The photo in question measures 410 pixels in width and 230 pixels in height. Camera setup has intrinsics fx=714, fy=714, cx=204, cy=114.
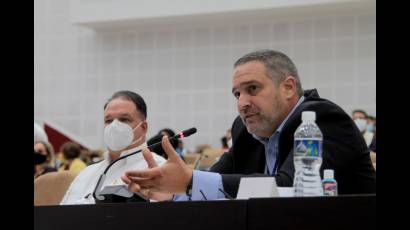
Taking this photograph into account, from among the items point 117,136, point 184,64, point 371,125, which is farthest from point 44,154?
point 184,64

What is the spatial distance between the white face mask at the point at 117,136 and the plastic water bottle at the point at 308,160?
6.28 feet

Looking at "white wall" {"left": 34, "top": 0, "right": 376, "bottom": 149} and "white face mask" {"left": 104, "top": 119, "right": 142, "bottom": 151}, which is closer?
"white face mask" {"left": 104, "top": 119, "right": 142, "bottom": 151}

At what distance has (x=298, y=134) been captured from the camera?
2.16 m

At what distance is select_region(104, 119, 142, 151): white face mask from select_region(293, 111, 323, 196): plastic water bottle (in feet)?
6.28

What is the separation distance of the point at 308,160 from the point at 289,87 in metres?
0.84

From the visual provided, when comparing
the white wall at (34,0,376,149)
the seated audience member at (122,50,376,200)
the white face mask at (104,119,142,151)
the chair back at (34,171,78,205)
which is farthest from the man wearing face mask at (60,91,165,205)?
the white wall at (34,0,376,149)

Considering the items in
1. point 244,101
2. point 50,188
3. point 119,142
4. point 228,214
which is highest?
point 244,101

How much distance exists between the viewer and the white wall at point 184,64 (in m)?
11.9

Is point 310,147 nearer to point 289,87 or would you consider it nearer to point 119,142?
point 289,87

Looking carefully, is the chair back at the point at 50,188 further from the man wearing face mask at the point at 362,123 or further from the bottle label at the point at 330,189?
the man wearing face mask at the point at 362,123

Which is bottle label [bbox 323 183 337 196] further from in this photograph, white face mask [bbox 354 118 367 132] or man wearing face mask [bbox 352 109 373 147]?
white face mask [bbox 354 118 367 132]

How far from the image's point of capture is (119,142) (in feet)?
12.9

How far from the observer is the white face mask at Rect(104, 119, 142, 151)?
154 inches
